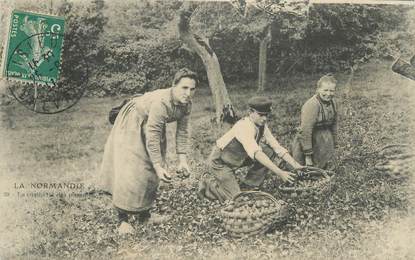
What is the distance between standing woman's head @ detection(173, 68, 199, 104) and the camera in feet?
21.2

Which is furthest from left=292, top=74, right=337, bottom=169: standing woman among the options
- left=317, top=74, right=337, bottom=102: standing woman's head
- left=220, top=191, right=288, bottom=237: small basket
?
left=220, top=191, right=288, bottom=237: small basket

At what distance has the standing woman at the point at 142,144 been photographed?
641cm

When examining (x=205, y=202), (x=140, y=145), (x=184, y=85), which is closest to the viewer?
(x=140, y=145)

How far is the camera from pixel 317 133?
6805 mm

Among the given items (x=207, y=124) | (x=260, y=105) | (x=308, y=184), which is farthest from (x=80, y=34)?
(x=308, y=184)

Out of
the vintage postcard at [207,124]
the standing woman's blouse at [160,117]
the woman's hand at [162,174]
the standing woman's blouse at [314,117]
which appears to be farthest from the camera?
the standing woman's blouse at [314,117]

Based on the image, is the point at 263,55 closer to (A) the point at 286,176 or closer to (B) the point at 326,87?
(B) the point at 326,87

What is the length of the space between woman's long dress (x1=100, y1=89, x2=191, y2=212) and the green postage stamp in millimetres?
1126

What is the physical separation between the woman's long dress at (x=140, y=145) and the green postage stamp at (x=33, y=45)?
3.69 ft

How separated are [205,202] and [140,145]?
1041 millimetres

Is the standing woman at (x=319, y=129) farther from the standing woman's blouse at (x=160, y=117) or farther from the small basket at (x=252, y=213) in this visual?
the standing woman's blouse at (x=160, y=117)

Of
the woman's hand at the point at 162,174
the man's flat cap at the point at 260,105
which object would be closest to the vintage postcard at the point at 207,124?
the man's flat cap at the point at 260,105

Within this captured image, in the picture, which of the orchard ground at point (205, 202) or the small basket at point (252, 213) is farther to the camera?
the orchard ground at point (205, 202)

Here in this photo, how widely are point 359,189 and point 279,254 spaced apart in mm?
1280
